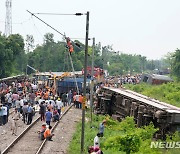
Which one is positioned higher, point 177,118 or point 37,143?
point 177,118

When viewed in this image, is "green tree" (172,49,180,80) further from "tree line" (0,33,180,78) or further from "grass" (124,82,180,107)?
"grass" (124,82,180,107)

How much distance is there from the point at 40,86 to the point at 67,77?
3854 mm

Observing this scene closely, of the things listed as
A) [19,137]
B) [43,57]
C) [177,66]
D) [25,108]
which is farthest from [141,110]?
[43,57]

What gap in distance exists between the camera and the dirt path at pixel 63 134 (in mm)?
18922

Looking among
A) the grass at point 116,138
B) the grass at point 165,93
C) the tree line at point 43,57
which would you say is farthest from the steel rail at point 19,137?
the tree line at point 43,57

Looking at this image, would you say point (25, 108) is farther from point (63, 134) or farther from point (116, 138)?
point (116, 138)

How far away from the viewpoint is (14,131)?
2141 centimetres

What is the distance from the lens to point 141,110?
24.2 meters

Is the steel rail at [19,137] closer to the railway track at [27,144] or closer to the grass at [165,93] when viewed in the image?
the railway track at [27,144]

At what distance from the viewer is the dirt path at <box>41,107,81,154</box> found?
1892cm

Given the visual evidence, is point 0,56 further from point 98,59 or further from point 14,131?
point 98,59

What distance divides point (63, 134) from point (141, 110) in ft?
15.6

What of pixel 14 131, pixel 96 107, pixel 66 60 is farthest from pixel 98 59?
pixel 14 131

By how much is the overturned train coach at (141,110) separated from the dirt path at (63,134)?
249 cm
